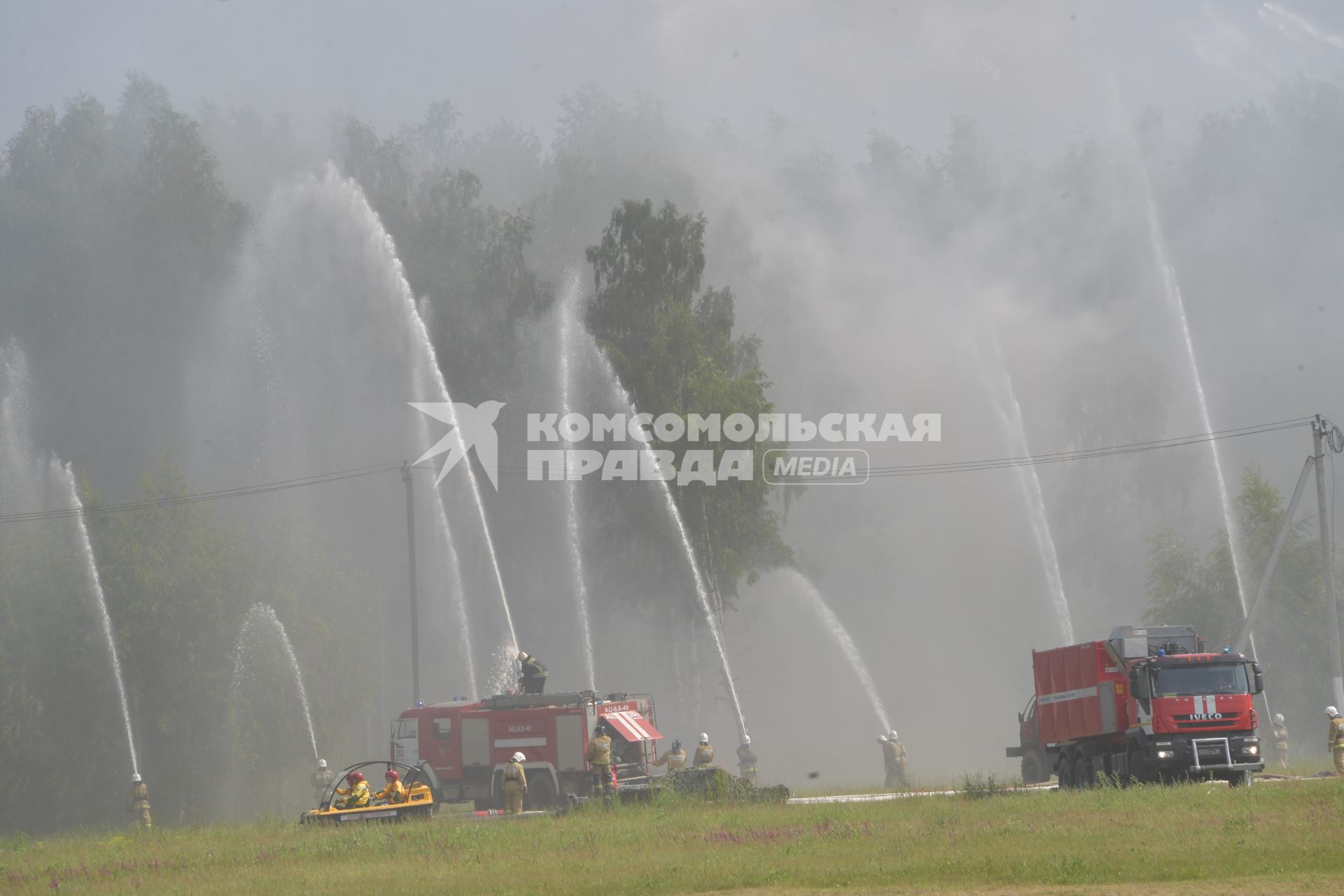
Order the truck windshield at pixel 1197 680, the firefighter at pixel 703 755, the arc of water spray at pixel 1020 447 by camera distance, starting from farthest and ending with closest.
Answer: the arc of water spray at pixel 1020 447 < the firefighter at pixel 703 755 < the truck windshield at pixel 1197 680

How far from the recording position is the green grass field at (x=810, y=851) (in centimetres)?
1544

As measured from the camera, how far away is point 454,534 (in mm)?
62406

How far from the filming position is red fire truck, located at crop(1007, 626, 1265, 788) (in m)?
25.1

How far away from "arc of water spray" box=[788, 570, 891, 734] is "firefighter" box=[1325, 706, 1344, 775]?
38.7 metres

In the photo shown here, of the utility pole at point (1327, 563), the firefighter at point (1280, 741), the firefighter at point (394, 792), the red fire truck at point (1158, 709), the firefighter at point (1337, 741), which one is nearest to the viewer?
the red fire truck at point (1158, 709)

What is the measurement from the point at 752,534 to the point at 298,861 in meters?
33.6

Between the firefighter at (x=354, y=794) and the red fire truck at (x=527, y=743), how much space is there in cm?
511

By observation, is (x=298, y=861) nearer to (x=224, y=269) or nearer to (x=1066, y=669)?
(x=1066, y=669)

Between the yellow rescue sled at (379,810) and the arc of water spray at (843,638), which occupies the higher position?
the arc of water spray at (843,638)

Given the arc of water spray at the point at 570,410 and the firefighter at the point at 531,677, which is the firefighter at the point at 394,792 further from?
the arc of water spray at the point at 570,410

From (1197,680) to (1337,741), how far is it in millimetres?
6557

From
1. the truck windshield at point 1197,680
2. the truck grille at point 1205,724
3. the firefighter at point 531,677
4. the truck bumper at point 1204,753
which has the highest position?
the firefighter at point 531,677

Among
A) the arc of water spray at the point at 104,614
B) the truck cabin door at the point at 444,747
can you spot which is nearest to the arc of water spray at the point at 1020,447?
the truck cabin door at the point at 444,747

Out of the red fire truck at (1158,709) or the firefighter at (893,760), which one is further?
the firefighter at (893,760)
